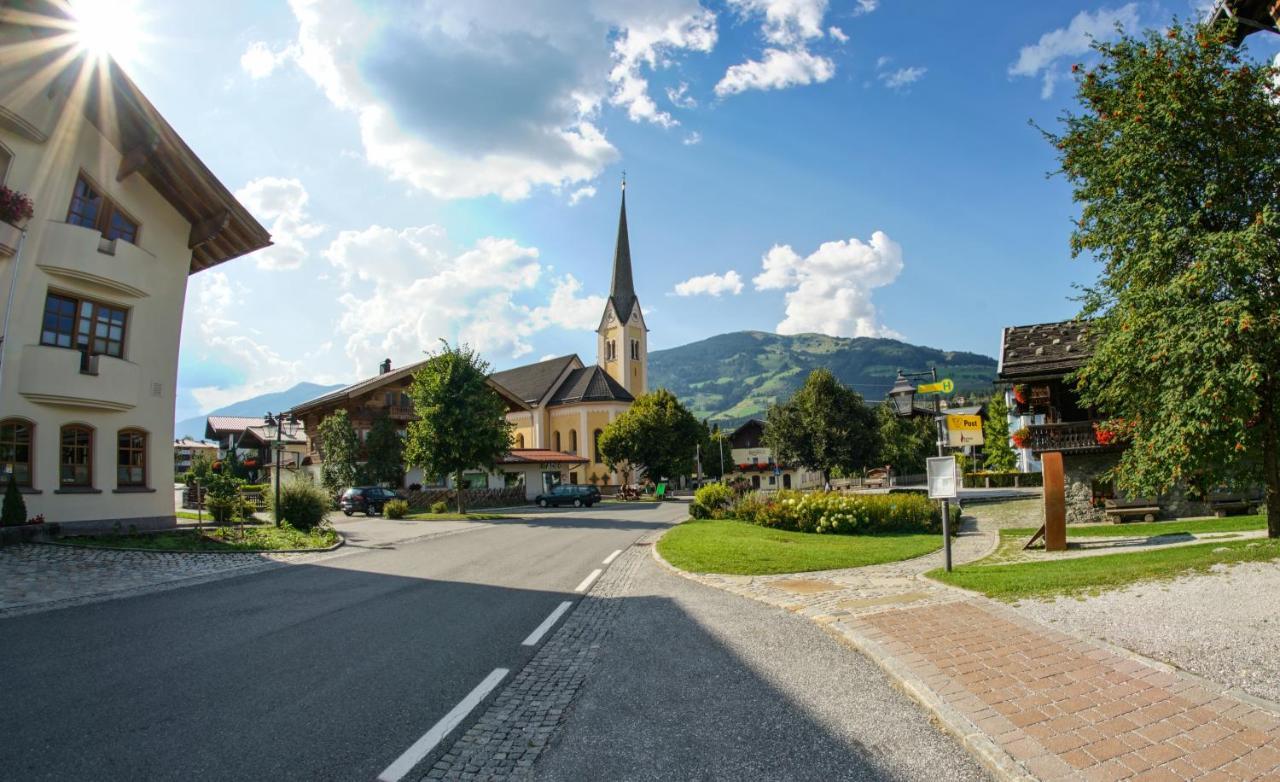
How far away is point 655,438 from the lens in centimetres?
5850

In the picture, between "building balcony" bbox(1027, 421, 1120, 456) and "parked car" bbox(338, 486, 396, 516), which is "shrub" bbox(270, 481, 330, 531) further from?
"building balcony" bbox(1027, 421, 1120, 456)

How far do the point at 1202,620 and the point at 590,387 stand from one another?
69.2 metres

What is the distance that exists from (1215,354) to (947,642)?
29.1ft

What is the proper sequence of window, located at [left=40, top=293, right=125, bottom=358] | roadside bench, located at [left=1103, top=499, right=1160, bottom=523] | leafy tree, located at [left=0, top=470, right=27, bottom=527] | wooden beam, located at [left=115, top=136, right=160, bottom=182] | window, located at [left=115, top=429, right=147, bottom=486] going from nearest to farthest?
leafy tree, located at [left=0, top=470, right=27, bottom=527]
window, located at [left=40, top=293, right=125, bottom=358]
wooden beam, located at [left=115, top=136, right=160, bottom=182]
window, located at [left=115, top=429, right=147, bottom=486]
roadside bench, located at [left=1103, top=499, right=1160, bottom=523]

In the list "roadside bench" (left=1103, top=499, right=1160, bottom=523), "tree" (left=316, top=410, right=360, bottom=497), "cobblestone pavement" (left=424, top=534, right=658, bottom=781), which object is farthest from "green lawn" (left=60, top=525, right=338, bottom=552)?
"roadside bench" (left=1103, top=499, right=1160, bottom=523)

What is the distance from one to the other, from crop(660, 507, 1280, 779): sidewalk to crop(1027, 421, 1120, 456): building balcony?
15.8 metres

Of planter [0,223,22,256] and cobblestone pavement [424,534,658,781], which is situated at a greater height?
planter [0,223,22,256]

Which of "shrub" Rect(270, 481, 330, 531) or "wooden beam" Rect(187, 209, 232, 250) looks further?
"shrub" Rect(270, 481, 330, 531)

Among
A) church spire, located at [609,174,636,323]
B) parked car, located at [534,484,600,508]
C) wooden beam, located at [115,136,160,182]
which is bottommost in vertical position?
parked car, located at [534,484,600,508]

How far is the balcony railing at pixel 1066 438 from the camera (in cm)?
2106

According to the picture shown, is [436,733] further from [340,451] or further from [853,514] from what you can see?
[340,451]

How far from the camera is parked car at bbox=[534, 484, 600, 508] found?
4262 centimetres

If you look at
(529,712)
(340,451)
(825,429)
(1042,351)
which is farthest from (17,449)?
(825,429)

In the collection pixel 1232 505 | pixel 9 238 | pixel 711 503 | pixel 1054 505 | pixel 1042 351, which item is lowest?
pixel 711 503
